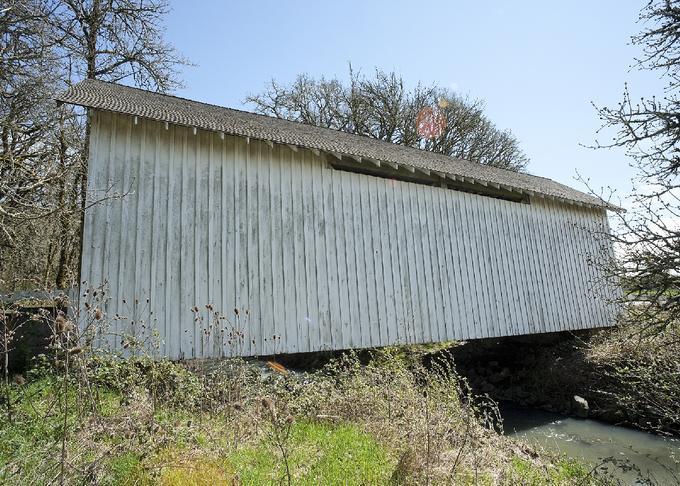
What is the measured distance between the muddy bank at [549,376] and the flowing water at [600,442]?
0.38 m

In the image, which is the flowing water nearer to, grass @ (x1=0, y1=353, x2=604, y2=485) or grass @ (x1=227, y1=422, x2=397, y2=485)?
grass @ (x1=0, y1=353, x2=604, y2=485)

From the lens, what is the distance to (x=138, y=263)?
17.2 ft

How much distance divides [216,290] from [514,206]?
683cm

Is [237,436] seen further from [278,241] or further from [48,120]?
[48,120]

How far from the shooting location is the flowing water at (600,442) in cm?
576

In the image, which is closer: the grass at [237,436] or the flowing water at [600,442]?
the grass at [237,436]

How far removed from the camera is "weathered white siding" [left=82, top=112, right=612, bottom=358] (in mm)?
5277

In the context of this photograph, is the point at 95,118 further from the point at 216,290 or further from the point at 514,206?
the point at 514,206

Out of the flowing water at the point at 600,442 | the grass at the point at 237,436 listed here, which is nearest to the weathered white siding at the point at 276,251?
the grass at the point at 237,436

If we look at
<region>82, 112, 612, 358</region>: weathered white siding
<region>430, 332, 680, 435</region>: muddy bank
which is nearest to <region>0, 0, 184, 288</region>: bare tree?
<region>82, 112, 612, 358</region>: weathered white siding

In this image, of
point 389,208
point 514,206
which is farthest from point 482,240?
point 389,208

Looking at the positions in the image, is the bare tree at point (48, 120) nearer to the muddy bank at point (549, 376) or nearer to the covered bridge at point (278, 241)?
the covered bridge at point (278, 241)

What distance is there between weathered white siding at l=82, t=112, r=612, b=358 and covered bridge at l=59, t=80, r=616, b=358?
2 centimetres

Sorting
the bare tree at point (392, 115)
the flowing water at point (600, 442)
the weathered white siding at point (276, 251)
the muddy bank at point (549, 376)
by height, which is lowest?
the flowing water at point (600, 442)
